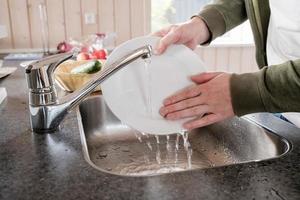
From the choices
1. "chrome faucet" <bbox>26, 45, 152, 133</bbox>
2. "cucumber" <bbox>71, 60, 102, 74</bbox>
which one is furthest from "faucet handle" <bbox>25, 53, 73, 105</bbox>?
"cucumber" <bbox>71, 60, 102, 74</bbox>

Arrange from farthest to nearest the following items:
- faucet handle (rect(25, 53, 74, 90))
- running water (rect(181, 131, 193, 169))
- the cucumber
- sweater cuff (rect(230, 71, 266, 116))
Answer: the cucumber, running water (rect(181, 131, 193, 169)), faucet handle (rect(25, 53, 74, 90)), sweater cuff (rect(230, 71, 266, 116))

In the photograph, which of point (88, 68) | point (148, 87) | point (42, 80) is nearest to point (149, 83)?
point (148, 87)

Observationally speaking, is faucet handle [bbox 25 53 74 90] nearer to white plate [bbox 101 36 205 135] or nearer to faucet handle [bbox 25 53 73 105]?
faucet handle [bbox 25 53 73 105]

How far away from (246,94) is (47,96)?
415 millimetres

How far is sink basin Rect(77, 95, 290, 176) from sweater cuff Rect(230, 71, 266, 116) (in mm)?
203

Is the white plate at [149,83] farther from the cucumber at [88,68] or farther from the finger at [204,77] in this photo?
the cucumber at [88,68]

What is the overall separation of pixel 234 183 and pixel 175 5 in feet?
7.54

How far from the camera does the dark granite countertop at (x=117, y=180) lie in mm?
489

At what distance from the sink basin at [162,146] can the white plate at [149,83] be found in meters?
0.12

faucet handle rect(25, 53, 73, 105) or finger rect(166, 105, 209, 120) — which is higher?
faucet handle rect(25, 53, 73, 105)

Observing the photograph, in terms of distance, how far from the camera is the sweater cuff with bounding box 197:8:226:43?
0.92 metres

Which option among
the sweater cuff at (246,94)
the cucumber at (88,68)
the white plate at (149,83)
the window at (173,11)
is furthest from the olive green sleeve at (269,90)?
the window at (173,11)

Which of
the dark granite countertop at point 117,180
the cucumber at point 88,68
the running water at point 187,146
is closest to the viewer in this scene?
the dark granite countertop at point 117,180

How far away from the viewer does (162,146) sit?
998 mm
